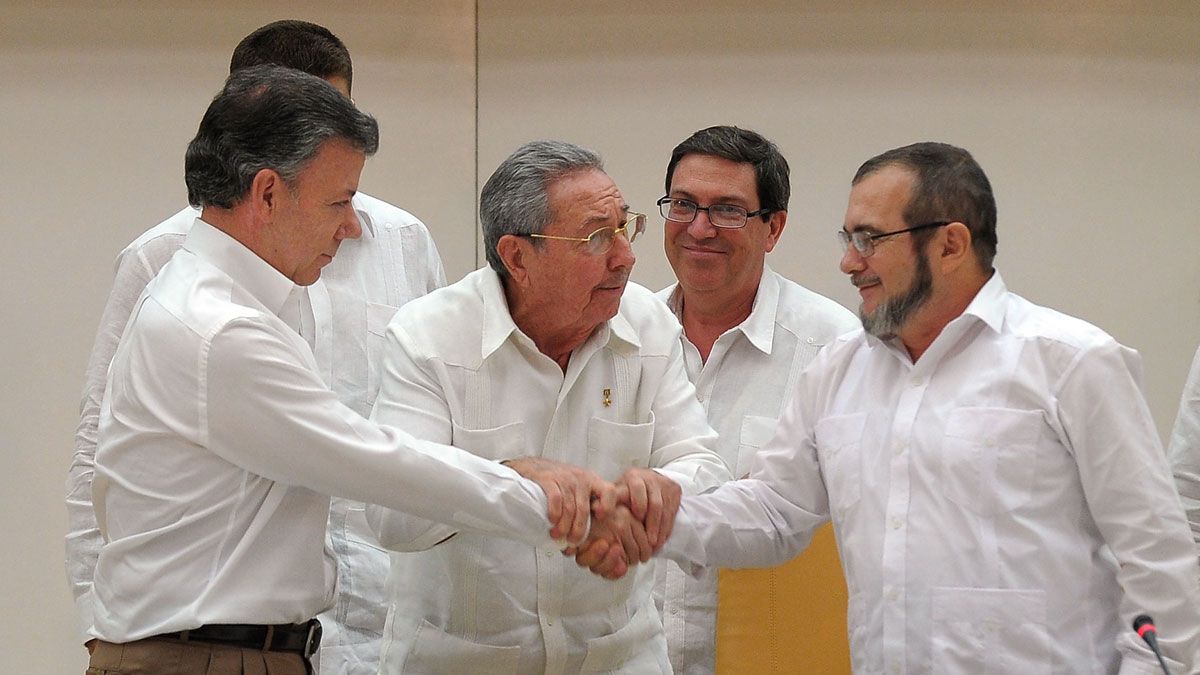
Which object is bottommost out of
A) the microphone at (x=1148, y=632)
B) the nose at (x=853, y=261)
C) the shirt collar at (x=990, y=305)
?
the microphone at (x=1148, y=632)

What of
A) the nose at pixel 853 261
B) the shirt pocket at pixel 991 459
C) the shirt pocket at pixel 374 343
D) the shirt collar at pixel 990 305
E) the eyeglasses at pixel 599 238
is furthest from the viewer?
the shirt pocket at pixel 374 343

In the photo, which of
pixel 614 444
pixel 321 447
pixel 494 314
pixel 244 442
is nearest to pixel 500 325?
pixel 494 314

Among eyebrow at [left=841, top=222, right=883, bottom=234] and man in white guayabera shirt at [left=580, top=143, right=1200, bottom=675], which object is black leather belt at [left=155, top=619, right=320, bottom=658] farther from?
eyebrow at [left=841, top=222, right=883, bottom=234]

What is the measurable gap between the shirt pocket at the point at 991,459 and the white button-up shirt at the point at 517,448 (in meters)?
0.62

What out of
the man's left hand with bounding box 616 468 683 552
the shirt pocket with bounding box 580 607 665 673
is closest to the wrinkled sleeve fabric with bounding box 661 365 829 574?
the man's left hand with bounding box 616 468 683 552

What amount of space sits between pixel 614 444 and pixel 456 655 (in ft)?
1.84

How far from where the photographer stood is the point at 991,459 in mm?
2600

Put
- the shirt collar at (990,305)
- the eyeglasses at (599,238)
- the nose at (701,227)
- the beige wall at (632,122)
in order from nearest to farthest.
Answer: the shirt collar at (990,305) → the eyeglasses at (599,238) → the nose at (701,227) → the beige wall at (632,122)

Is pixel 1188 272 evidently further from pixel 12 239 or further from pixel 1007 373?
pixel 12 239

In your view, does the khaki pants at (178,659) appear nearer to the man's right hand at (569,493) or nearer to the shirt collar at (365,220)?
the man's right hand at (569,493)

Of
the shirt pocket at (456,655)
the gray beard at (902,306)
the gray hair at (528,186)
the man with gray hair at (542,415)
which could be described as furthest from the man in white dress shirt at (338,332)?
the gray beard at (902,306)

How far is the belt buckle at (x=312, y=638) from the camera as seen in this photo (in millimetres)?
2615

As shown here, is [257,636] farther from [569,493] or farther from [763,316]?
[763,316]

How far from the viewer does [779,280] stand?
3.88 meters
